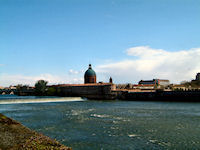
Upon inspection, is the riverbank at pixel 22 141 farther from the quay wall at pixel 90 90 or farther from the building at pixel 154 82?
the building at pixel 154 82

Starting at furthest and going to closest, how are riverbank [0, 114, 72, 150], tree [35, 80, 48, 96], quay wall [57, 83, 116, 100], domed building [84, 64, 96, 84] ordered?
tree [35, 80, 48, 96]
domed building [84, 64, 96, 84]
quay wall [57, 83, 116, 100]
riverbank [0, 114, 72, 150]

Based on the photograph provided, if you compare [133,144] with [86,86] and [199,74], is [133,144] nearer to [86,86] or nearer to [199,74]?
[86,86]

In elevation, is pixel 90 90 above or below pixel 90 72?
below

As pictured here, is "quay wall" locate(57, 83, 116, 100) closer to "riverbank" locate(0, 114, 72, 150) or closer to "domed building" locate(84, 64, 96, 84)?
"domed building" locate(84, 64, 96, 84)

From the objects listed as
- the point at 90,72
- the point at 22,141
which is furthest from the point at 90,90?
the point at 22,141

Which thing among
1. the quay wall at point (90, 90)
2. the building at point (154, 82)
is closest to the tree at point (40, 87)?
the quay wall at point (90, 90)

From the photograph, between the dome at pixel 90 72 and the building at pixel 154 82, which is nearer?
the dome at pixel 90 72

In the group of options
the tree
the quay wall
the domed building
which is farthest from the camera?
the tree

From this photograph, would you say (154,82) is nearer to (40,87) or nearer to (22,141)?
(40,87)

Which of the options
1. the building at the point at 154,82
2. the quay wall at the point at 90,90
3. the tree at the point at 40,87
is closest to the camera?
the quay wall at the point at 90,90

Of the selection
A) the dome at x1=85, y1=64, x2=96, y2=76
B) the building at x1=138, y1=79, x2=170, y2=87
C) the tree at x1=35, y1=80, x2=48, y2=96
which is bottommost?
the tree at x1=35, y1=80, x2=48, y2=96

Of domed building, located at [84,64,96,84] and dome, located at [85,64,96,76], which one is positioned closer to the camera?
domed building, located at [84,64,96,84]

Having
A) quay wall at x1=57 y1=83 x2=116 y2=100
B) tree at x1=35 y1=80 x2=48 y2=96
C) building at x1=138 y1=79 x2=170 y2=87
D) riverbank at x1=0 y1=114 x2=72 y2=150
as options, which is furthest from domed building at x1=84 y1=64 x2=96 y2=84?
riverbank at x1=0 y1=114 x2=72 y2=150

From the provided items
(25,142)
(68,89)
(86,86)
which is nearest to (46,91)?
(68,89)
